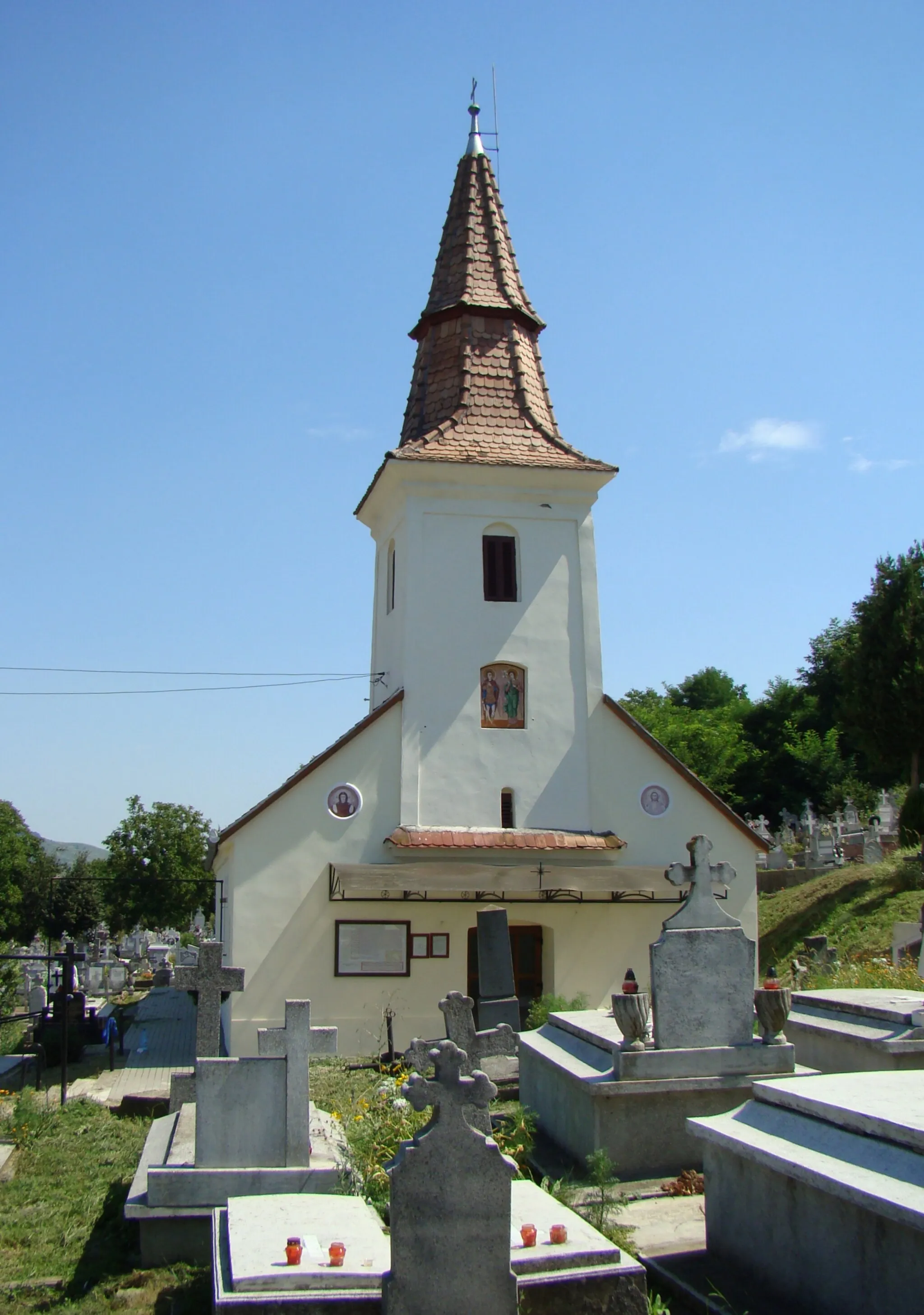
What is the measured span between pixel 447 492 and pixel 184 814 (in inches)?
917

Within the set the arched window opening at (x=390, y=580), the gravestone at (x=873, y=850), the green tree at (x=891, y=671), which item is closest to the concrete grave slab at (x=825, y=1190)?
the arched window opening at (x=390, y=580)

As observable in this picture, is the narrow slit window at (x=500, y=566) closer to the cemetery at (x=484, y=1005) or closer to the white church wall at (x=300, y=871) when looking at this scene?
the cemetery at (x=484, y=1005)

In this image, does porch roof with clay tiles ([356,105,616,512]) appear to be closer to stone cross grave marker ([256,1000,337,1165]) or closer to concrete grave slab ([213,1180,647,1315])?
stone cross grave marker ([256,1000,337,1165])

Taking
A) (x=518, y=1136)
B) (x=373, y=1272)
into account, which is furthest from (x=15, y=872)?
(x=373, y=1272)

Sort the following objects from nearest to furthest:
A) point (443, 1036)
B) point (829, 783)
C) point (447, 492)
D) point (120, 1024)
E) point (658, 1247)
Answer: point (658, 1247) < point (443, 1036) < point (447, 492) < point (120, 1024) < point (829, 783)

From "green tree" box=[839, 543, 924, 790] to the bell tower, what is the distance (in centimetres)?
1276

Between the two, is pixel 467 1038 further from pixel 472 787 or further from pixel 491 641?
pixel 491 641

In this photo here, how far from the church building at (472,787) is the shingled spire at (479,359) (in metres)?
0.06

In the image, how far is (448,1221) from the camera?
4699 mm

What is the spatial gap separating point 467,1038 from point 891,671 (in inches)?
859

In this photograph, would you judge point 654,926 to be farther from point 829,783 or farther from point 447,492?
point 829,783

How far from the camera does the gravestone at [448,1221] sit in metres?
4.64

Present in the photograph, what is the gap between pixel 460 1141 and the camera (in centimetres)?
477

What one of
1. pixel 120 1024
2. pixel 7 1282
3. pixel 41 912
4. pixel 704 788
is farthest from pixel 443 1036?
pixel 41 912
